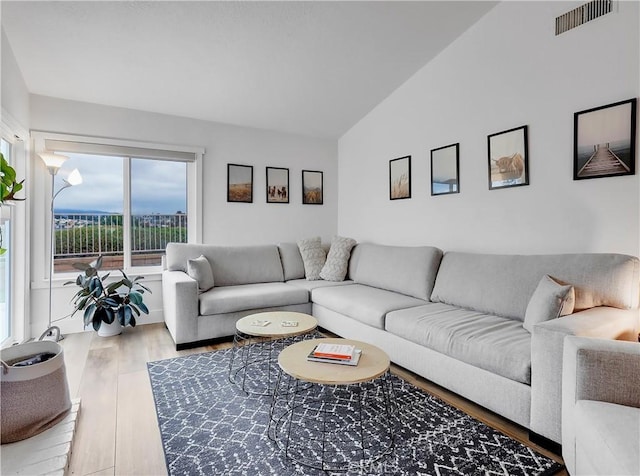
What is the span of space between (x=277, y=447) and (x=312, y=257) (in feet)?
9.00

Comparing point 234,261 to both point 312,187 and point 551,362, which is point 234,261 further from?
point 551,362

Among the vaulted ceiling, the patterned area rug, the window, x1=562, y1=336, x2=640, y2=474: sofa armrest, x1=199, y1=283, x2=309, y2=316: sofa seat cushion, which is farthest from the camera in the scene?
the window

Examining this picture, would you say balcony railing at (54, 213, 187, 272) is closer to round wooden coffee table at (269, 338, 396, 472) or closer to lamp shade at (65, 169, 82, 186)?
lamp shade at (65, 169, 82, 186)

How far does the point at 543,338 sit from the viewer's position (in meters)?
1.71

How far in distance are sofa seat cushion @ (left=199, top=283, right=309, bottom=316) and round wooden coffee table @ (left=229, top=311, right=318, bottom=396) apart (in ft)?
1.31

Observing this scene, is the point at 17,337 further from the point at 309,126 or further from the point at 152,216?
the point at 309,126

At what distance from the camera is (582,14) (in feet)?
7.95

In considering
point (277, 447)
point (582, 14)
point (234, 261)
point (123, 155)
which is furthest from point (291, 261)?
point (582, 14)

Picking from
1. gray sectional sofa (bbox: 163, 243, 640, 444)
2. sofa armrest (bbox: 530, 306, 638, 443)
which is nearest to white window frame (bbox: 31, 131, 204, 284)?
gray sectional sofa (bbox: 163, 243, 640, 444)

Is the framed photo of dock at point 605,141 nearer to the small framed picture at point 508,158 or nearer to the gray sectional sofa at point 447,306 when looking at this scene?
the small framed picture at point 508,158

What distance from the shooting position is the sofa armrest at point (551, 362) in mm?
1656

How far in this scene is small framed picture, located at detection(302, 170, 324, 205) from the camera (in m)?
4.95

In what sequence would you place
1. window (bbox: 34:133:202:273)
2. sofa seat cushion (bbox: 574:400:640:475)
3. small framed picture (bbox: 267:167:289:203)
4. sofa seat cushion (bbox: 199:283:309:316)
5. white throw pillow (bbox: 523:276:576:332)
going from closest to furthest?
sofa seat cushion (bbox: 574:400:640:475) < white throw pillow (bbox: 523:276:576:332) < sofa seat cushion (bbox: 199:283:309:316) < window (bbox: 34:133:202:273) < small framed picture (bbox: 267:167:289:203)

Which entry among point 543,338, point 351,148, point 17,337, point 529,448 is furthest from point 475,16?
point 17,337
